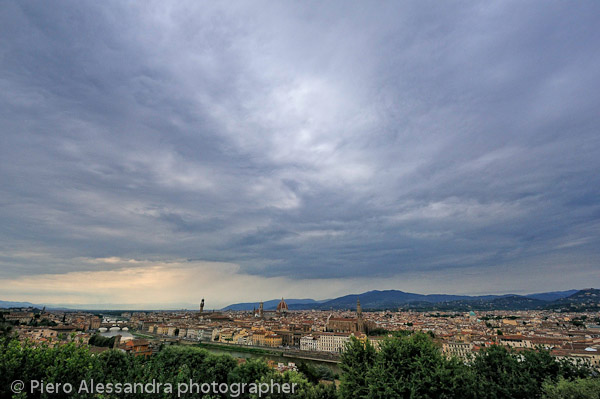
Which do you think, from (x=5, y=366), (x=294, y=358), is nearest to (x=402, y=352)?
(x=5, y=366)

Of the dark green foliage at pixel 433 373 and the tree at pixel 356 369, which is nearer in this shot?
the dark green foliage at pixel 433 373

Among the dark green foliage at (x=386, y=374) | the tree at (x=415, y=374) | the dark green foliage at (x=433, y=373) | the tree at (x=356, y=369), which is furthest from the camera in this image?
the tree at (x=356, y=369)

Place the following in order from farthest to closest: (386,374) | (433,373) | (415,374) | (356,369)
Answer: (356,369) < (386,374) < (415,374) < (433,373)

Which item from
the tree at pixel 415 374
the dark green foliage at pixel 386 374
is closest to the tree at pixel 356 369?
the dark green foliage at pixel 386 374

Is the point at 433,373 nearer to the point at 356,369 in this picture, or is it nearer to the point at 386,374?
the point at 386,374

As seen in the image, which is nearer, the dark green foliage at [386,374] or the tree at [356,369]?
the dark green foliage at [386,374]

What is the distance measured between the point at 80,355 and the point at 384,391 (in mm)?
14610

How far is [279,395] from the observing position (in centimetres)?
1494

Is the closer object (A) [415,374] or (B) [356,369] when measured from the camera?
(A) [415,374]

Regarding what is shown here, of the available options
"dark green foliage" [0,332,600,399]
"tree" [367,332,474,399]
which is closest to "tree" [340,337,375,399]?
"dark green foliage" [0,332,600,399]

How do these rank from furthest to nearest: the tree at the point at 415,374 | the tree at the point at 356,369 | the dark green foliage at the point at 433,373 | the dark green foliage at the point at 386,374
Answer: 1. the tree at the point at 356,369
2. the dark green foliage at the point at 433,373
3. the tree at the point at 415,374
4. the dark green foliage at the point at 386,374

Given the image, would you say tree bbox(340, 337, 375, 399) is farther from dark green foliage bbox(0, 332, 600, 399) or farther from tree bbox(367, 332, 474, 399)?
tree bbox(367, 332, 474, 399)

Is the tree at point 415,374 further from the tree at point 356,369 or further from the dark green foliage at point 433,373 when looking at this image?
the tree at point 356,369

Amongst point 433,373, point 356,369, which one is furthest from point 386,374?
point 356,369
